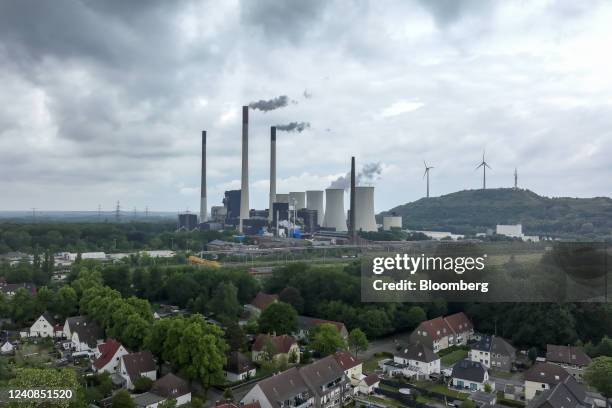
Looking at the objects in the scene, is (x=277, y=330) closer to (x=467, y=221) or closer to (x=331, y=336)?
(x=331, y=336)

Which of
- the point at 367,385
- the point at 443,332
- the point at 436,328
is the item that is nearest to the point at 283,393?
the point at 367,385

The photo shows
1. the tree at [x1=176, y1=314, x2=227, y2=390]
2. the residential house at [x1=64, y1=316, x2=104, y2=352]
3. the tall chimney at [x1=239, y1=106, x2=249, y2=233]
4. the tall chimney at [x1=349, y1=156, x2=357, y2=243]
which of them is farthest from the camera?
the tall chimney at [x1=239, y1=106, x2=249, y2=233]

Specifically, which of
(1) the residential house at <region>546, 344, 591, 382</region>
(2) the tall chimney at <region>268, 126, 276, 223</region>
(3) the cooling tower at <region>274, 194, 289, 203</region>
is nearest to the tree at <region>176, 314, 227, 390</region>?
(1) the residential house at <region>546, 344, 591, 382</region>

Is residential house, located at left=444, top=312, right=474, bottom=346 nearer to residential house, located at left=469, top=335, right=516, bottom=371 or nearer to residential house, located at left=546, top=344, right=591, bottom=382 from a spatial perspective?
residential house, located at left=469, top=335, right=516, bottom=371

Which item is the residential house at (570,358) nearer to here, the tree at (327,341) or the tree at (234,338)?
the tree at (327,341)

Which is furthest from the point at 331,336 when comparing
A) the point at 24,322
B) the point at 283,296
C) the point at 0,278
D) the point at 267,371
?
the point at 0,278

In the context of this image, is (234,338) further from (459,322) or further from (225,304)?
(459,322)

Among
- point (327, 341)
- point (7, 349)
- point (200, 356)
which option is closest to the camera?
point (200, 356)
